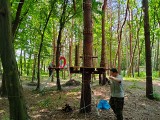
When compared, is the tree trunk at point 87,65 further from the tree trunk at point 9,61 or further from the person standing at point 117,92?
the tree trunk at point 9,61

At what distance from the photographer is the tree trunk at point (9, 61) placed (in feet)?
18.8

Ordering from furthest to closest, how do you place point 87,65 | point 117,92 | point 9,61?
point 87,65 < point 117,92 < point 9,61

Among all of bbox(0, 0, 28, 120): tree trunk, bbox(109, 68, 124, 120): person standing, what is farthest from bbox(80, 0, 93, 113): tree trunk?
bbox(0, 0, 28, 120): tree trunk

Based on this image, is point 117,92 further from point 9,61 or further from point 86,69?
point 9,61

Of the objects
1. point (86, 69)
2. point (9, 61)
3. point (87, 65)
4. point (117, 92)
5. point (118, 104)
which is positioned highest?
point (9, 61)

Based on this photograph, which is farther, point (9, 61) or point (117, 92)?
point (117, 92)

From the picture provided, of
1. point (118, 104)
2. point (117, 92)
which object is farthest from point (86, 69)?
point (118, 104)

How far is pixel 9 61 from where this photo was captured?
5.86 meters

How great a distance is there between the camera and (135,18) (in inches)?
1060

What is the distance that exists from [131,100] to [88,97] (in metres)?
3.60

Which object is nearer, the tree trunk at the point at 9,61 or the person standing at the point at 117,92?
the tree trunk at the point at 9,61

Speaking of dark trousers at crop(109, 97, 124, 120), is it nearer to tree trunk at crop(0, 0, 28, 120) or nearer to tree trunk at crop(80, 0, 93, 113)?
tree trunk at crop(80, 0, 93, 113)

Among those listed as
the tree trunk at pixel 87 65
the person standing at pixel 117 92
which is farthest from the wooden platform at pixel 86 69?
the person standing at pixel 117 92

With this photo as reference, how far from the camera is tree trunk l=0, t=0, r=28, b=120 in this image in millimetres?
5742
